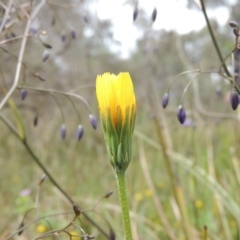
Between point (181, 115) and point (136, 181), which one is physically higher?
point (136, 181)

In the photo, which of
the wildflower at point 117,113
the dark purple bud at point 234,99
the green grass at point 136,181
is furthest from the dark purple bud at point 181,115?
the green grass at point 136,181

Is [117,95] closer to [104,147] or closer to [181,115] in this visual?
[181,115]

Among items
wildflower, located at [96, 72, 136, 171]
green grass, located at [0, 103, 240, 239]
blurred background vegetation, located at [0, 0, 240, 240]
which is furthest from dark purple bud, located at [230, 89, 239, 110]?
green grass, located at [0, 103, 240, 239]

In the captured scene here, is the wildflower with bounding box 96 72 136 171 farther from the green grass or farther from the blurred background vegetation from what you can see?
the green grass

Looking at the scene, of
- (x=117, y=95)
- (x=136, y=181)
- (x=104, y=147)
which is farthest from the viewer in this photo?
(x=104, y=147)

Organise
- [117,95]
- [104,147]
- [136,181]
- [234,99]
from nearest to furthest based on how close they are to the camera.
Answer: [117,95]
[234,99]
[136,181]
[104,147]

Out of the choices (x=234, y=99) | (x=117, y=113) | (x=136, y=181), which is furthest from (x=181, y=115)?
(x=136, y=181)
